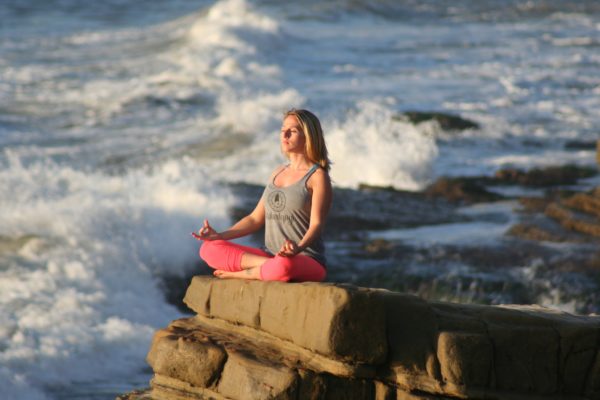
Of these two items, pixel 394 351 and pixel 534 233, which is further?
pixel 534 233

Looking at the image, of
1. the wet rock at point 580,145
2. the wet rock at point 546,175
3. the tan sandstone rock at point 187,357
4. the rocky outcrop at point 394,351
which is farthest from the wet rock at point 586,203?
the tan sandstone rock at point 187,357

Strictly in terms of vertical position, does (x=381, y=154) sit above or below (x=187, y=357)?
above

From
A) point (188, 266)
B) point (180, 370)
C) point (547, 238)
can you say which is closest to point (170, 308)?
point (188, 266)

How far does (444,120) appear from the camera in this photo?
22.6m

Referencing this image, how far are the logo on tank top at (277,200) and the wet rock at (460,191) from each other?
9.54 metres

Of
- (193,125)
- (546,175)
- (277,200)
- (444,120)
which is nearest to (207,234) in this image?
(277,200)

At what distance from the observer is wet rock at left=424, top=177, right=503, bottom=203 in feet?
50.9

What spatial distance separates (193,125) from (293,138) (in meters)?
18.0

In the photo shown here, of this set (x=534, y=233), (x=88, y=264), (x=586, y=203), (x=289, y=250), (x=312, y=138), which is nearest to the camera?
(x=289, y=250)

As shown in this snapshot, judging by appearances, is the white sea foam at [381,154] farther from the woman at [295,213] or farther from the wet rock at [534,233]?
the woman at [295,213]

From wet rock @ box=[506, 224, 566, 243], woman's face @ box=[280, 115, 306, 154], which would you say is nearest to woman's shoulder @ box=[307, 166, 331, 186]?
woman's face @ box=[280, 115, 306, 154]

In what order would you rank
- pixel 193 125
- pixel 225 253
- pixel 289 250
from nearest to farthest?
1. pixel 289 250
2. pixel 225 253
3. pixel 193 125

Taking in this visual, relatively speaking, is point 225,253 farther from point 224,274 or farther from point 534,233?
point 534,233

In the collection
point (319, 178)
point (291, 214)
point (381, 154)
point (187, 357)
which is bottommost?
point (187, 357)
